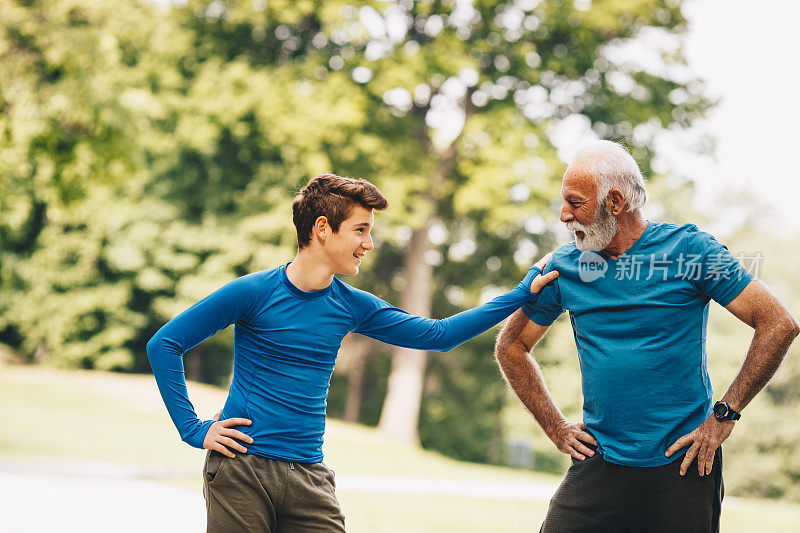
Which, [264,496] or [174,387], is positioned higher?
[174,387]

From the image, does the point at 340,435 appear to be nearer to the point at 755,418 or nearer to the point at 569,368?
the point at 569,368

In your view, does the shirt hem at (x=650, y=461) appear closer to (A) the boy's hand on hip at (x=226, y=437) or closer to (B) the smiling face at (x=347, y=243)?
(B) the smiling face at (x=347, y=243)

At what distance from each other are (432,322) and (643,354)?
87 cm

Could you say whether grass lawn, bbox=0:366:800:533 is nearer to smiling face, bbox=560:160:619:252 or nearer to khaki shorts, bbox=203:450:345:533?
khaki shorts, bbox=203:450:345:533

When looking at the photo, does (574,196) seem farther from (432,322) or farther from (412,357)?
(412,357)

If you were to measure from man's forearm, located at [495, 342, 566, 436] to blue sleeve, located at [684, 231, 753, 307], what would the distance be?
0.77 metres

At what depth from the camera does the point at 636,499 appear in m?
3.02

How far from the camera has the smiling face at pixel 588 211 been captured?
3107mm

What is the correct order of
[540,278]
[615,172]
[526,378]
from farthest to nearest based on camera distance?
[526,378] → [540,278] → [615,172]

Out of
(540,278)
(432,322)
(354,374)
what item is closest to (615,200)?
(540,278)

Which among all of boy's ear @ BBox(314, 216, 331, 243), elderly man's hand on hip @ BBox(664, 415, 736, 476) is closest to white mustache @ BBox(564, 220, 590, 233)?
elderly man's hand on hip @ BBox(664, 415, 736, 476)

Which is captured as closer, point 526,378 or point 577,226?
point 577,226

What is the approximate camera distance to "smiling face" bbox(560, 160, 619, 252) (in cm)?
311

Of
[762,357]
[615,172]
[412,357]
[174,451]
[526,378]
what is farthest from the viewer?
[412,357]
